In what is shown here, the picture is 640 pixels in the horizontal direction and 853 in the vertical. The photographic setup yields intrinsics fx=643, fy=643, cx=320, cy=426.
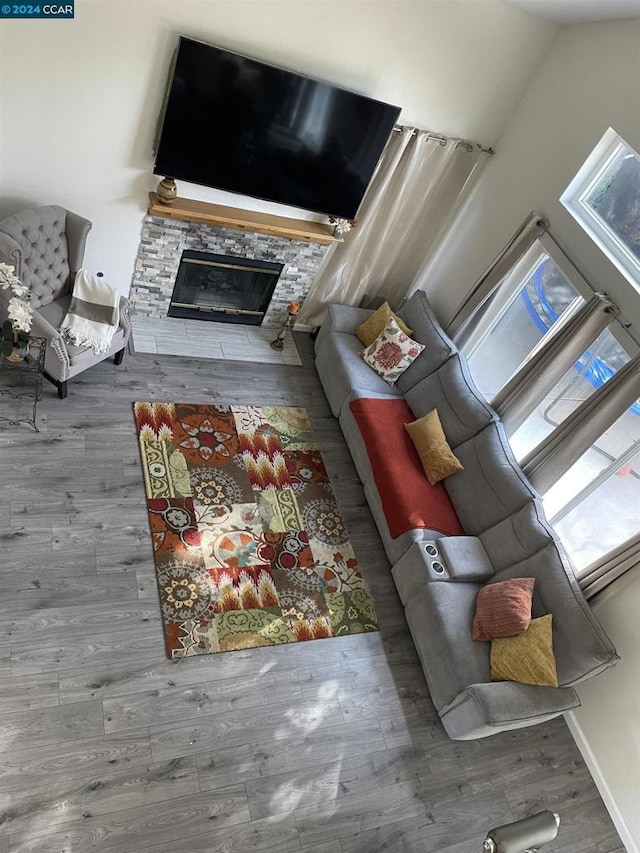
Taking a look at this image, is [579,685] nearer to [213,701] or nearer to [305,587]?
[305,587]

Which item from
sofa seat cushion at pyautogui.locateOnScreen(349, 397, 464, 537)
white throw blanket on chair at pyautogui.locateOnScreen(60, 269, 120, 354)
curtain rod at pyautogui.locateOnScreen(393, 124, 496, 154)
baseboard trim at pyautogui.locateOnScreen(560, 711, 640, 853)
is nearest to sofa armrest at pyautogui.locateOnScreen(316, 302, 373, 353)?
sofa seat cushion at pyautogui.locateOnScreen(349, 397, 464, 537)

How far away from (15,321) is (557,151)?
3817 mm

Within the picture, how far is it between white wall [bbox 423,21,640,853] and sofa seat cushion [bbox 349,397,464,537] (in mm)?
1157

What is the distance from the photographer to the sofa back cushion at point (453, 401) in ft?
15.3

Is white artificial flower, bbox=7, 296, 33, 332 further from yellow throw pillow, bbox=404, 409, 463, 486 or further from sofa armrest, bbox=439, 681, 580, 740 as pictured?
sofa armrest, bbox=439, 681, 580, 740

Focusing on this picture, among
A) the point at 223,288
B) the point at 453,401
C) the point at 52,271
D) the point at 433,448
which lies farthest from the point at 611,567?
the point at 52,271

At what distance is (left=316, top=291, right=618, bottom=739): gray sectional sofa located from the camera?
3582 millimetres

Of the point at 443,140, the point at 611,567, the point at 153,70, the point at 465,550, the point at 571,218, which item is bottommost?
the point at 465,550

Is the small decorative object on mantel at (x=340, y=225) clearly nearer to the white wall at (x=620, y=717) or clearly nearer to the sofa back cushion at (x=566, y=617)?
the sofa back cushion at (x=566, y=617)

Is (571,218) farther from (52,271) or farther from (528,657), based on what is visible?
(52,271)

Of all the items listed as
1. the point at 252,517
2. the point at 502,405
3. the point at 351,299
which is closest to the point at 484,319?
the point at 502,405

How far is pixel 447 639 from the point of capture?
147 inches

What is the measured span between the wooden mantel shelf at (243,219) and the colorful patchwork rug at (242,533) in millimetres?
1371

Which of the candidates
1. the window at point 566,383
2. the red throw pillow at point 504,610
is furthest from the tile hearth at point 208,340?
the red throw pillow at point 504,610
